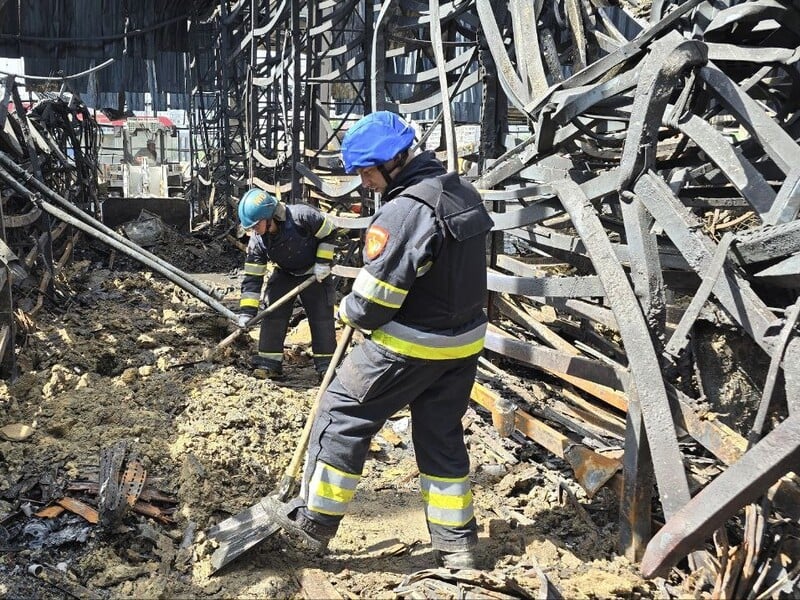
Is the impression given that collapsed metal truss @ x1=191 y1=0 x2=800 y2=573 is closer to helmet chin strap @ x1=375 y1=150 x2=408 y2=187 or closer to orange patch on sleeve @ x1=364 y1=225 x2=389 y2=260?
helmet chin strap @ x1=375 y1=150 x2=408 y2=187

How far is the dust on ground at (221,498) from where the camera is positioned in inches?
123

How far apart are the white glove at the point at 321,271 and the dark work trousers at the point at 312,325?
0.81 feet

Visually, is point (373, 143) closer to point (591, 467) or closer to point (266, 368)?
point (591, 467)

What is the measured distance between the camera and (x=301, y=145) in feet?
33.6

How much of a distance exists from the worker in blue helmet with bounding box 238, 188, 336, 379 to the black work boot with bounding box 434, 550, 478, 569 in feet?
9.17

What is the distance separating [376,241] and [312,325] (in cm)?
331

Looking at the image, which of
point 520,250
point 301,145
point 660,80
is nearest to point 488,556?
point 660,80

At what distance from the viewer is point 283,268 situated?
20.1 ft

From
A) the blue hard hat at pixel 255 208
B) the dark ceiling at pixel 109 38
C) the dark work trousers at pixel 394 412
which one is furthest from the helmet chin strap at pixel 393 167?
the dark ceiling at pixel 109 38

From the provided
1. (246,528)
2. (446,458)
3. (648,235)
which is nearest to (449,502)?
(446,458)

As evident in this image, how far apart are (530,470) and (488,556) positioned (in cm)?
95

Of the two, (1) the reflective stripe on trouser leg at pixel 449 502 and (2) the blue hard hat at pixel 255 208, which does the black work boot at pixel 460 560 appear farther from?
(2) the blue hard hat at pixel 255 208

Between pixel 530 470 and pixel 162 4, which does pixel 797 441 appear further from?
pixel 162 4

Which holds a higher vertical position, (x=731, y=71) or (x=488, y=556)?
(x=731, y=71)
